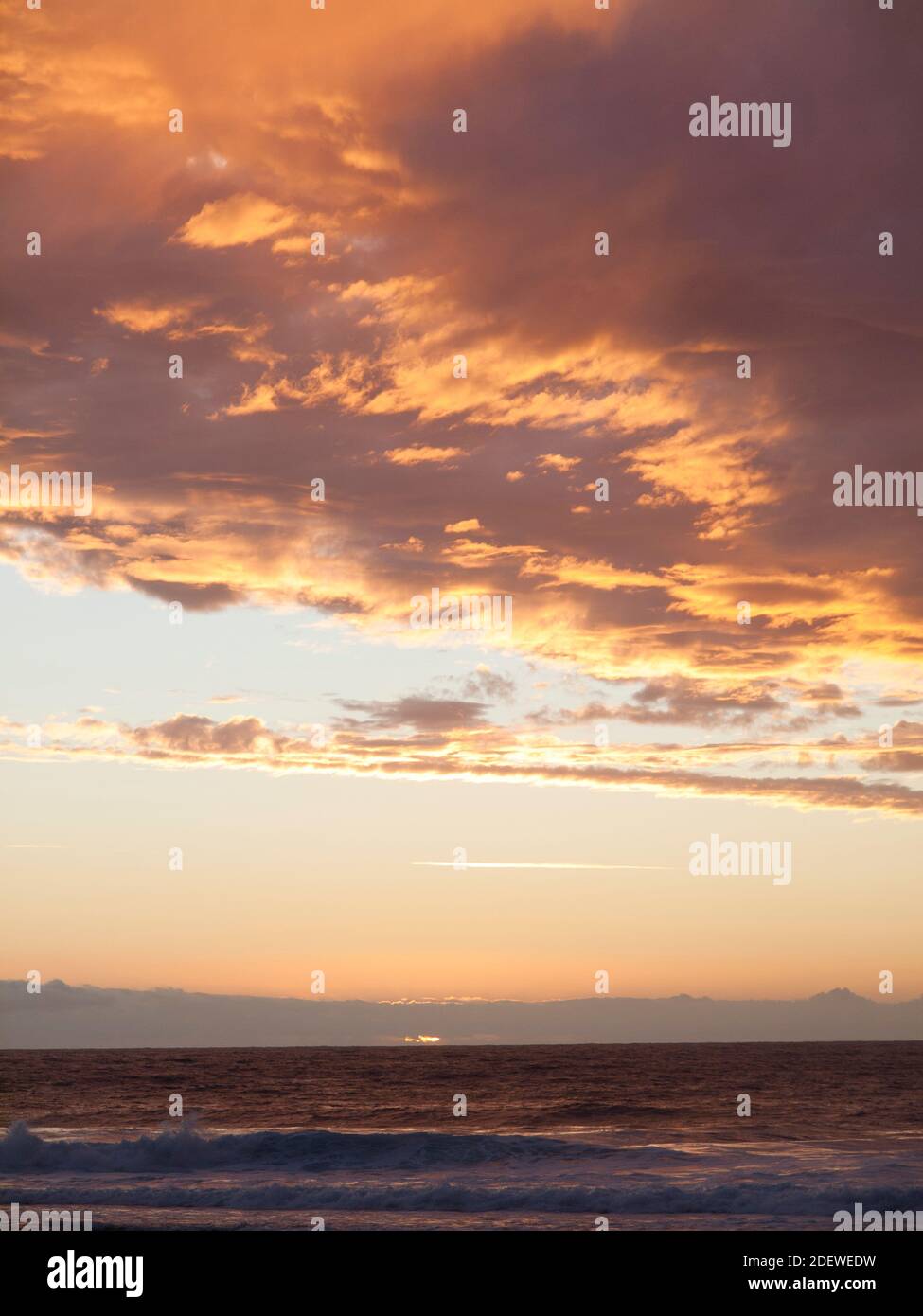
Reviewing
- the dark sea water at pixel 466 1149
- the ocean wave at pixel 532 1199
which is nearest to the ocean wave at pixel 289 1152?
the dark sea water at pixel 466 1149

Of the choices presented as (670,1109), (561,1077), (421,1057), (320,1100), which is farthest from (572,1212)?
(421,1057)

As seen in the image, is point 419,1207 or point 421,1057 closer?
point 419,1207

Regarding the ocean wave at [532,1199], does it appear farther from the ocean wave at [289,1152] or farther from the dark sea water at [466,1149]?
the ocean wave at [289,1152]

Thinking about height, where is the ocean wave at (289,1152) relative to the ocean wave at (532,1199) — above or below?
below

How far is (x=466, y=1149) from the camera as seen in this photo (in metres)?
40.4

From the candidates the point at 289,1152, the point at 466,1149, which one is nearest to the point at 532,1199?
the point at 466,1149

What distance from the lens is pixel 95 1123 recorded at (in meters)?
50.0

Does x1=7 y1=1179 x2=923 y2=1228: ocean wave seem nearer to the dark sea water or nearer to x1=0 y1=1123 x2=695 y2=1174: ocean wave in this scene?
the dark sea water

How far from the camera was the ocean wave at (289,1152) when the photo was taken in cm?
3788

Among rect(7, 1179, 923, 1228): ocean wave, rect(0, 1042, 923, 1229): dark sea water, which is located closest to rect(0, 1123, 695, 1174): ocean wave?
rect(0, 1042, 923, 1229): dark sea water

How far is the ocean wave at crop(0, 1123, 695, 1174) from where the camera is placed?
37875mm

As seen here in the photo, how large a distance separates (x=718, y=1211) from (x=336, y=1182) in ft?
36.2

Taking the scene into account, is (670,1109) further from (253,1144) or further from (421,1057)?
(421,1057)

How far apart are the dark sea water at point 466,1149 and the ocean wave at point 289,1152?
10cm
